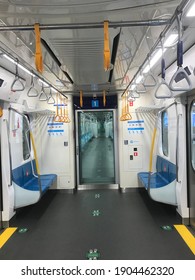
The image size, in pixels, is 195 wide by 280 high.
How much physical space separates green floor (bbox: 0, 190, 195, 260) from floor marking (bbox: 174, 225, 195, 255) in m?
0.08

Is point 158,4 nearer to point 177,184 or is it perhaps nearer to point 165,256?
point 165,256

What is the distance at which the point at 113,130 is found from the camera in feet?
22.6

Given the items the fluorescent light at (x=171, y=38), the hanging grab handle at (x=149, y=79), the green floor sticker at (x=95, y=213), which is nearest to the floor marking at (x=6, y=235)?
the green floor sticker at (x=95, y=213)

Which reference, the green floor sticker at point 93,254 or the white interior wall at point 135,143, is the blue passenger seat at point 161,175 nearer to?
the white interior wall at point 135,143

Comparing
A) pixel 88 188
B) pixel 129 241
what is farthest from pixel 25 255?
pixel 88 188

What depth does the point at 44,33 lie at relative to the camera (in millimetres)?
2271

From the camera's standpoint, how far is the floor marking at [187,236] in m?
3.36

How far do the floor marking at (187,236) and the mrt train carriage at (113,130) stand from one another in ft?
0.09

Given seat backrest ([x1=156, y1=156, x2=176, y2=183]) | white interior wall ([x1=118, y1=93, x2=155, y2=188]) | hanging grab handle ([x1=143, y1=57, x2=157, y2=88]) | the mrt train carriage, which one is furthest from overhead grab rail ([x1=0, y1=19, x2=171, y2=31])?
white interior wall ([x1=118, y1=93, x2=155, y2=188])

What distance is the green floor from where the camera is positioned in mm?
3205

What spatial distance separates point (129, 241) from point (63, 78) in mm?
3182

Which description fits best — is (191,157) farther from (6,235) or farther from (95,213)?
(6,235)

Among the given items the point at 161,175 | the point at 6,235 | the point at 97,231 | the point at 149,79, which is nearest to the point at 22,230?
the point at 6,235

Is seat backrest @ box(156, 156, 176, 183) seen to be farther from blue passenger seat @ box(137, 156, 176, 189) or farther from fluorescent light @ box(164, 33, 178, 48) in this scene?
fluorescent light @ box(164, 33, 178, 48)
